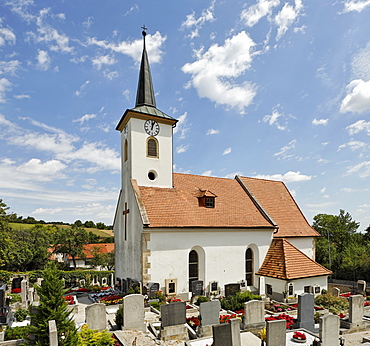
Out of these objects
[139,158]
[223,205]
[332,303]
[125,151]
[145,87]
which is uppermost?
[145,87]

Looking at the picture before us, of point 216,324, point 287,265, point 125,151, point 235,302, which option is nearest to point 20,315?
point 216,324

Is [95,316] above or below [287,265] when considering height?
below

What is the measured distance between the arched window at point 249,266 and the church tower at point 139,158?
865cm

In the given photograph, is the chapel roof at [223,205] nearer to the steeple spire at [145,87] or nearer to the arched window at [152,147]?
the arched window at [152,147]

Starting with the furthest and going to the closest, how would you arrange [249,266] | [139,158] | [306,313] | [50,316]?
[249,266] < [139,158] < [306,313] < [50,316]

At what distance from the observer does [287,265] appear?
793 inches

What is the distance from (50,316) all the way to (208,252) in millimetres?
12963

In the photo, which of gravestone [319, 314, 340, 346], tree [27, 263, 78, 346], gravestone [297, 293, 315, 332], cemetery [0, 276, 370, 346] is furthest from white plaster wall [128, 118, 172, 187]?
gravestone [319, 314, 340, 346]

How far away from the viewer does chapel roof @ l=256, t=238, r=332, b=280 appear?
1964 cm

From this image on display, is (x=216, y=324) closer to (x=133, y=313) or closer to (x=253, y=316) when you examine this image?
(x=253, y=316)

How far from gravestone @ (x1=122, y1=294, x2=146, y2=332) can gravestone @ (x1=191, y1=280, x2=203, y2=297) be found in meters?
6.37

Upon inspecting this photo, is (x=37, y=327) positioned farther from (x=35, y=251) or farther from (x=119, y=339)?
(x=35, y=251)

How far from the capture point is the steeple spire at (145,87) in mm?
23891

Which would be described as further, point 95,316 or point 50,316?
point 95,316
